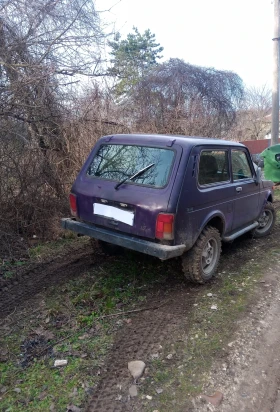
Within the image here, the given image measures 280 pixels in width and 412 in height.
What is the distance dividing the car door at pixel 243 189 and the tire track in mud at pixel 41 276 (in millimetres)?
2127

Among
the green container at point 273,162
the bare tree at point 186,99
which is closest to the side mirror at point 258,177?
the bare tree at point 186,99

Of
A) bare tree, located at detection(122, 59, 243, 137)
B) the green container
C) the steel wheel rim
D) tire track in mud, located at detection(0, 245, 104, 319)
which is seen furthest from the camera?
the green container

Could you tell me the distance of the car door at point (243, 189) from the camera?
4470 millimetres

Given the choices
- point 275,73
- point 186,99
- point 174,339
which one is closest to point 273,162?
point 275,73

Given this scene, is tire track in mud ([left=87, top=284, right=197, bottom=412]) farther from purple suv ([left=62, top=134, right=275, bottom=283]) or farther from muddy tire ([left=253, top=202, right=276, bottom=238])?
muddy tire ([left=253, top=202, right=276, bottom=238])

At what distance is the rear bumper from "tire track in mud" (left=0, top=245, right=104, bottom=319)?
0.69m

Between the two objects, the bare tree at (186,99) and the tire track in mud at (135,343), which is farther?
the bare tree at (186,99)

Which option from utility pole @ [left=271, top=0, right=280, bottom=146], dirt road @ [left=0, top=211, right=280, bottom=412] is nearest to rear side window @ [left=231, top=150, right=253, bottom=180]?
dirt road @ [left=0, top=211, right=280, bottom=412]

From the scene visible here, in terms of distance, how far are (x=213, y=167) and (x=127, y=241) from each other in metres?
1.46

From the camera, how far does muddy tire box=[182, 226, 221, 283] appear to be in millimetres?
3697

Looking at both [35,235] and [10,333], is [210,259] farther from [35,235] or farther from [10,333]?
[35,235]

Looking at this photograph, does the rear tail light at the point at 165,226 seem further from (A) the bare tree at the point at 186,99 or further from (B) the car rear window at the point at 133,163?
(A) the bare tree at the point at 186,99

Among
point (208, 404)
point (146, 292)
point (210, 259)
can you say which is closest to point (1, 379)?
point (208, 404)

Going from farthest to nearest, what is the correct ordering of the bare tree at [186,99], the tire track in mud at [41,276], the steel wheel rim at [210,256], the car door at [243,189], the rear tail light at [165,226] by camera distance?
the bare tree at [186,99]
the car door at [243,189]
the steel wheel rim at [210,256]
the tire track in mud at [41,276]
the rear tail light at [165,226]
